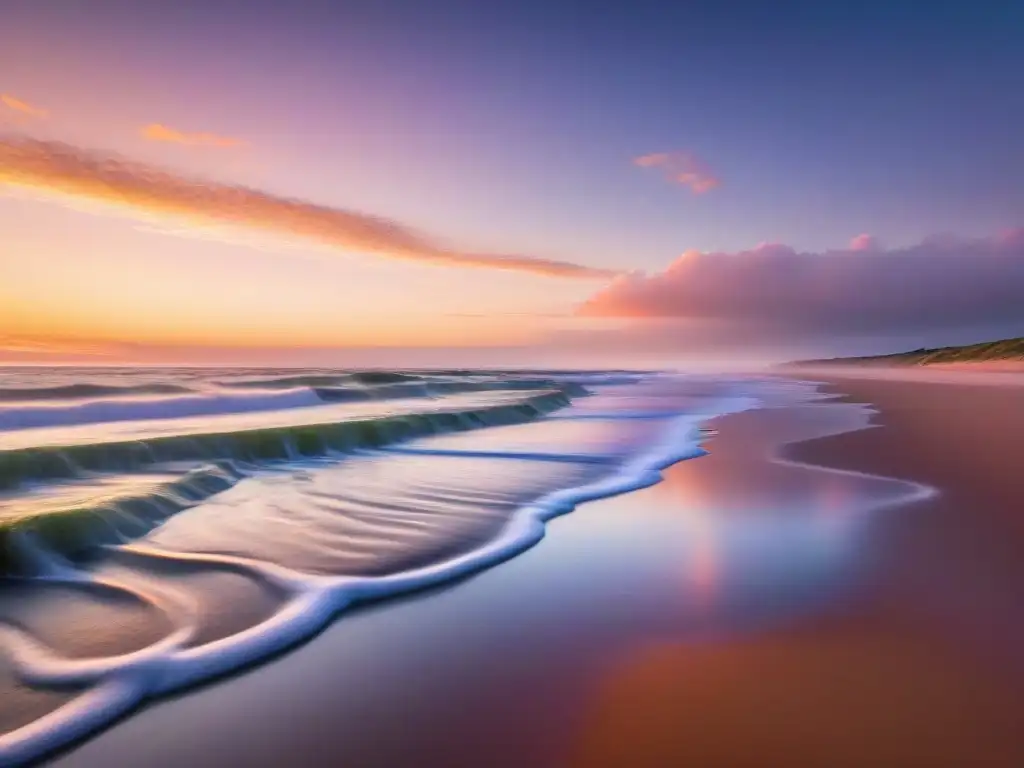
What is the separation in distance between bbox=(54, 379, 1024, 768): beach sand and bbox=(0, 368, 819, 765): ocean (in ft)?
0.94

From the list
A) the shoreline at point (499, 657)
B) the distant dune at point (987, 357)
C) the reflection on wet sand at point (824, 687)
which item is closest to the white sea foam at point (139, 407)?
the shoreline at point (499, 657)

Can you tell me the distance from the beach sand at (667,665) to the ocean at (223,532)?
11.3 inches

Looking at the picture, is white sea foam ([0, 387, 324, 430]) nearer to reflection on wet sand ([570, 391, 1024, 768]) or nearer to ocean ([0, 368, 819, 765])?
ocean ([0, 368, 819, 765])

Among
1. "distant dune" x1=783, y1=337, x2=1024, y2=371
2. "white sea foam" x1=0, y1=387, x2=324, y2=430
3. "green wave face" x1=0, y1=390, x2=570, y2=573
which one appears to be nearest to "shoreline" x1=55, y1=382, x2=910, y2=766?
"green wave face" x1=0, y1=390, x2=570, y2=573

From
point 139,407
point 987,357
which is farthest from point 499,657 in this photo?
point 987,357

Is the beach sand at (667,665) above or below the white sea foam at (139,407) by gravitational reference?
below

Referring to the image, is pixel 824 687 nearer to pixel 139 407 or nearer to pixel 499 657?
pixel 499 657

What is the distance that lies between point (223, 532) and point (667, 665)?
407 centimetres

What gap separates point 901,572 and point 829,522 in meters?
1.36

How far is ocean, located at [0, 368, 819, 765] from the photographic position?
3.00 metres

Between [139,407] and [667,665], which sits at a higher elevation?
[139,407]

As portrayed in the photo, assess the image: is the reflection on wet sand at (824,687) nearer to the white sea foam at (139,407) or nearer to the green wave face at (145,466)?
the green wave face at (145,466)

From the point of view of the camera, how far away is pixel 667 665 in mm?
3092

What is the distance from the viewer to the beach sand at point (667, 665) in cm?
241
